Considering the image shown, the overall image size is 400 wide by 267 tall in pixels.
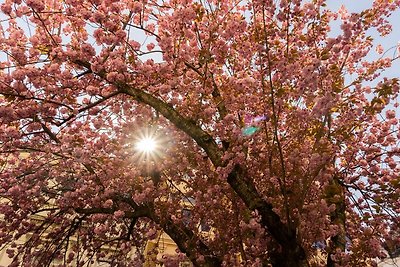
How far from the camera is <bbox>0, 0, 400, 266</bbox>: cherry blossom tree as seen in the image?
17.7 feet

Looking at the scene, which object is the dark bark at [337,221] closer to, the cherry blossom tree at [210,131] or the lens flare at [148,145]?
the cherry blossom tree at [210,131]

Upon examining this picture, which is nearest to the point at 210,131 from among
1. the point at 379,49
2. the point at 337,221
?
the point at 337,221

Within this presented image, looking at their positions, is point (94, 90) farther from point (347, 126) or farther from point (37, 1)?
point (347, 126)

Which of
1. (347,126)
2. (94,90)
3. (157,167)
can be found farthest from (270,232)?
(94,90)

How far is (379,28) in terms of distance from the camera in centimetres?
814

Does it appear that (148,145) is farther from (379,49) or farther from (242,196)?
(379,49)

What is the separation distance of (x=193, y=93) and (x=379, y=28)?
533 centimetres

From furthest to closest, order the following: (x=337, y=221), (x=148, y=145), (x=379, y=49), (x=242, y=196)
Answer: (x=379, y=49), (x=148, y=145), (x=337, y=221), (x=242, y=196)

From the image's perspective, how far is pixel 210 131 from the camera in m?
6.88

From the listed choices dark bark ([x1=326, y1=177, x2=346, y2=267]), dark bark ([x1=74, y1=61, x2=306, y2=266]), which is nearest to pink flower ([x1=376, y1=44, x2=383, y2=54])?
dark bark ([x1=326, y1=177, x2=346, y2=267])

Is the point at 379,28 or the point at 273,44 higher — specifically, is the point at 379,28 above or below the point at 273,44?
above

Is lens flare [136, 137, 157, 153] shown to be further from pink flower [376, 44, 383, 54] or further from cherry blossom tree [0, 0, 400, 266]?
pink flower [376, 44, 383, 54]

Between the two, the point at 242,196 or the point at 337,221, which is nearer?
the point at 242,196

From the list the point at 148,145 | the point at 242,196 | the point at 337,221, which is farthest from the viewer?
the point at 148,145
